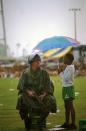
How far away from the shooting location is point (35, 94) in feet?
17.3

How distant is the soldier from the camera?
5.24m

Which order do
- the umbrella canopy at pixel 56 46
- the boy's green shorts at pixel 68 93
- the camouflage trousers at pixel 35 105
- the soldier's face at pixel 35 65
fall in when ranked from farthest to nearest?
the umbrella canopy at pixel 56 46 < the boy's green shorts at pixel 68 93 < the soldier's face at pixel 35 65 < the camouflage trousers at pixel 35 105

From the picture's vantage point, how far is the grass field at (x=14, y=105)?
597 cm

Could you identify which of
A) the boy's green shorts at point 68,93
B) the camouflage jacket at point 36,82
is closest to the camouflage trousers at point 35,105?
the camouflage jacket at point 36,82

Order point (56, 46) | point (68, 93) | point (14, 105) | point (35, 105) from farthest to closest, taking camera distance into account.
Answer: point (14, 105) → point (56, 46) → point (68, 93) → point (35, 105)

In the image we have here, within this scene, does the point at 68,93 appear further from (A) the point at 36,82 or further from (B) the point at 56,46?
(B) the point at 56,46

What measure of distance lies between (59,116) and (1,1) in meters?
2.35

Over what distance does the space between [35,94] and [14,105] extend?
2.22 meters

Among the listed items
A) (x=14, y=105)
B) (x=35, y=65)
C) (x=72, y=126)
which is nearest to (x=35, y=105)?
(x=35, y=65)

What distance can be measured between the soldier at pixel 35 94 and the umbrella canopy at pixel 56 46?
133cm

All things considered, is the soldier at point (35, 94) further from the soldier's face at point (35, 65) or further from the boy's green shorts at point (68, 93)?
the boy's green shorts at point (68, 93)

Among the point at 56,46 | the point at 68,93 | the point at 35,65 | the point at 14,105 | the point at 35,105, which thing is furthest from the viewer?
the point at 14,105

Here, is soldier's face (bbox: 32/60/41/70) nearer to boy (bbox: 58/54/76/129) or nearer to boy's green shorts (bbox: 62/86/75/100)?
boy (bbox: 58/54/76/129)

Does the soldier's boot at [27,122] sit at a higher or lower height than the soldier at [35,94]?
lower
